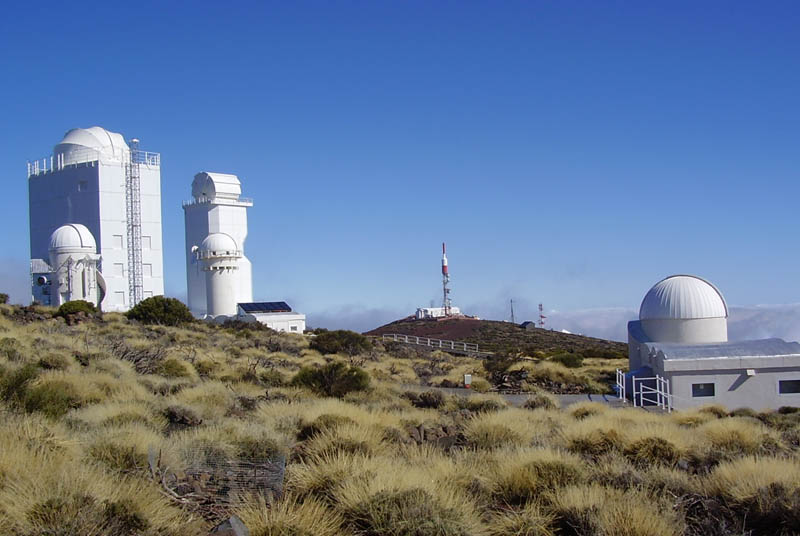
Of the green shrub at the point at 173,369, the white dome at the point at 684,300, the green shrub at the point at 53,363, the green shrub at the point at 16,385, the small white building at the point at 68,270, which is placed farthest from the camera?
the small white building at the point at 68,270

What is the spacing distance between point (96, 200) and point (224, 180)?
8898 millimetres

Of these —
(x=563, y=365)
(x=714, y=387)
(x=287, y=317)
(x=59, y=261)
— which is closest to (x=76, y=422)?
(x=714, y=387)

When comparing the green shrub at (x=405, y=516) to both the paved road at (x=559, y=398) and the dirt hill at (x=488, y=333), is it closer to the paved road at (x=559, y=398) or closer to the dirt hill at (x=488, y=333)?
the paved road at (x=559, y=398)

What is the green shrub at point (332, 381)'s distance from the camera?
14.7m

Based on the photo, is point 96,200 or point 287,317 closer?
point 287,317

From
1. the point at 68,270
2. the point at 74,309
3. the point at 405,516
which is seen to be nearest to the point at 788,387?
the point at 405,516

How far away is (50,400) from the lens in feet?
29.4

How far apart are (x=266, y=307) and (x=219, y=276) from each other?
12.2 ft

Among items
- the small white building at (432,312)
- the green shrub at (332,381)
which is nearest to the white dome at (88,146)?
the small white building at (432,312)

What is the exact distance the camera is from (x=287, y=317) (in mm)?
43875

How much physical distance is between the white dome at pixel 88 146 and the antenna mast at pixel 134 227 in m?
2.14

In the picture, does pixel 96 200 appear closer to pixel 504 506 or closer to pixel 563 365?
pixel 563 365

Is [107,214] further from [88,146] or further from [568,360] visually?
[568,360]

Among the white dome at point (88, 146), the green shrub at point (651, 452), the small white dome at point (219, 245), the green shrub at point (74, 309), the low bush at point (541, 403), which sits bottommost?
the low bush at point (541, 403)
